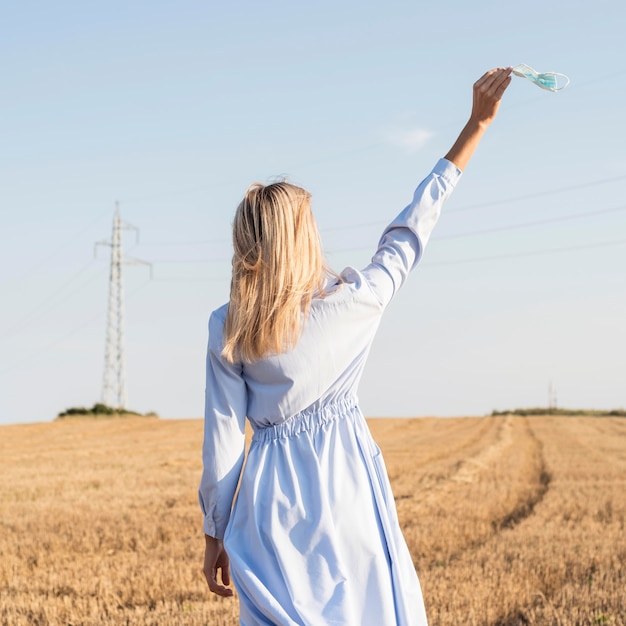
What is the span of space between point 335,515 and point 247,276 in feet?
2.60

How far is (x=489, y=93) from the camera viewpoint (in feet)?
10.6

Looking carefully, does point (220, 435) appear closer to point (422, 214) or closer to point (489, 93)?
point (422, 214)

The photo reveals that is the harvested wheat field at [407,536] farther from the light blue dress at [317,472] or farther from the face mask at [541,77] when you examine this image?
the face mask at [541,77]

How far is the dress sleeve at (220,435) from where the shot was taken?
3023mm

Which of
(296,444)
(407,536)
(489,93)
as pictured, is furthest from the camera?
(407,536)

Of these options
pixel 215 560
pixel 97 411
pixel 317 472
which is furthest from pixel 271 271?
pixel 97 411

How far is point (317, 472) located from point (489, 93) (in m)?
1.46

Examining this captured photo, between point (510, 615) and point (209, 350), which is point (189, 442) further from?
point (209, 350)

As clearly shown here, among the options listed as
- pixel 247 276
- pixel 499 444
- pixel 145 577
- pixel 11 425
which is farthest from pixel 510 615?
pixel 11 425

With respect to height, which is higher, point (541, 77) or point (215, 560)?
point (541, 77)

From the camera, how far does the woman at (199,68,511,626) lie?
2.80 metres

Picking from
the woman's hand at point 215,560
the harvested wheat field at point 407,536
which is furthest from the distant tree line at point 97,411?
the woman's hand at point 215,560

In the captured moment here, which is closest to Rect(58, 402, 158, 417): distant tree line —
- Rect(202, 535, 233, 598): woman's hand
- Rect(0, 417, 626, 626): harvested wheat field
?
Rect(0, 417, 626, 626): harvested wheat field

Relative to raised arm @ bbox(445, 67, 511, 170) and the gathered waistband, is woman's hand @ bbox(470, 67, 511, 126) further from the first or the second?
the gathered waistband
